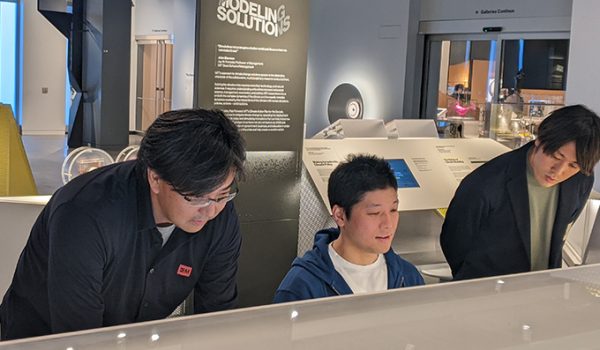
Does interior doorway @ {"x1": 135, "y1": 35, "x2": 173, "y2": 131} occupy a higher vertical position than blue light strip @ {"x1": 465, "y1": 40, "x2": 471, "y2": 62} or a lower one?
lower

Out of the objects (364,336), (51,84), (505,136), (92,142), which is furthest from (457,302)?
(51,84)

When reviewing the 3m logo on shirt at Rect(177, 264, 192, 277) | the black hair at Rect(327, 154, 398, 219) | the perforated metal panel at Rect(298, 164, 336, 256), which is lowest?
the perforated metal panel at Rect(298, 164, 336, 256)

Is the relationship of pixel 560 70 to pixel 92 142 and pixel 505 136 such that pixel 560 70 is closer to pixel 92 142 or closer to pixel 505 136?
pixel 505 136

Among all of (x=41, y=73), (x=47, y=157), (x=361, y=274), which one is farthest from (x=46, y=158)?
(x=361, y=274)

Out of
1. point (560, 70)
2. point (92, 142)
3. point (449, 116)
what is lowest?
point (92, 142)

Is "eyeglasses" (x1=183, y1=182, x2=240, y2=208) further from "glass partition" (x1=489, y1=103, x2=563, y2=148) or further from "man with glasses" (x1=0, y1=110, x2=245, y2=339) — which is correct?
"glass partition" (x1=489, y1=103, x2=563, y2=148)

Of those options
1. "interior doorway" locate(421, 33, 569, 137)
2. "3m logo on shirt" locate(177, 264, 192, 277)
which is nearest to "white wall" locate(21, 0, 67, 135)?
"interior doorway" locate(421, 33, 569, 137)

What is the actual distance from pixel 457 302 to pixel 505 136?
5.11 metres

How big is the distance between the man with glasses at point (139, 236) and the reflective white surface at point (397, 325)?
48cm

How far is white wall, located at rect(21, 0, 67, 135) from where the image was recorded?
60.3ft

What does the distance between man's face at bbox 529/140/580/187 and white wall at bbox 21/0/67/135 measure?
17257 millimetres

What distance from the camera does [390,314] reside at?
1.37m

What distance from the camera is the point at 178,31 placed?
1525 centimetres

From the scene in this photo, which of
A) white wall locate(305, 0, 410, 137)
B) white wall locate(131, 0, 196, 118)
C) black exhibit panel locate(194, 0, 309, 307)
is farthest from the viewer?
white wall locate(131, 0, 196, 118)
